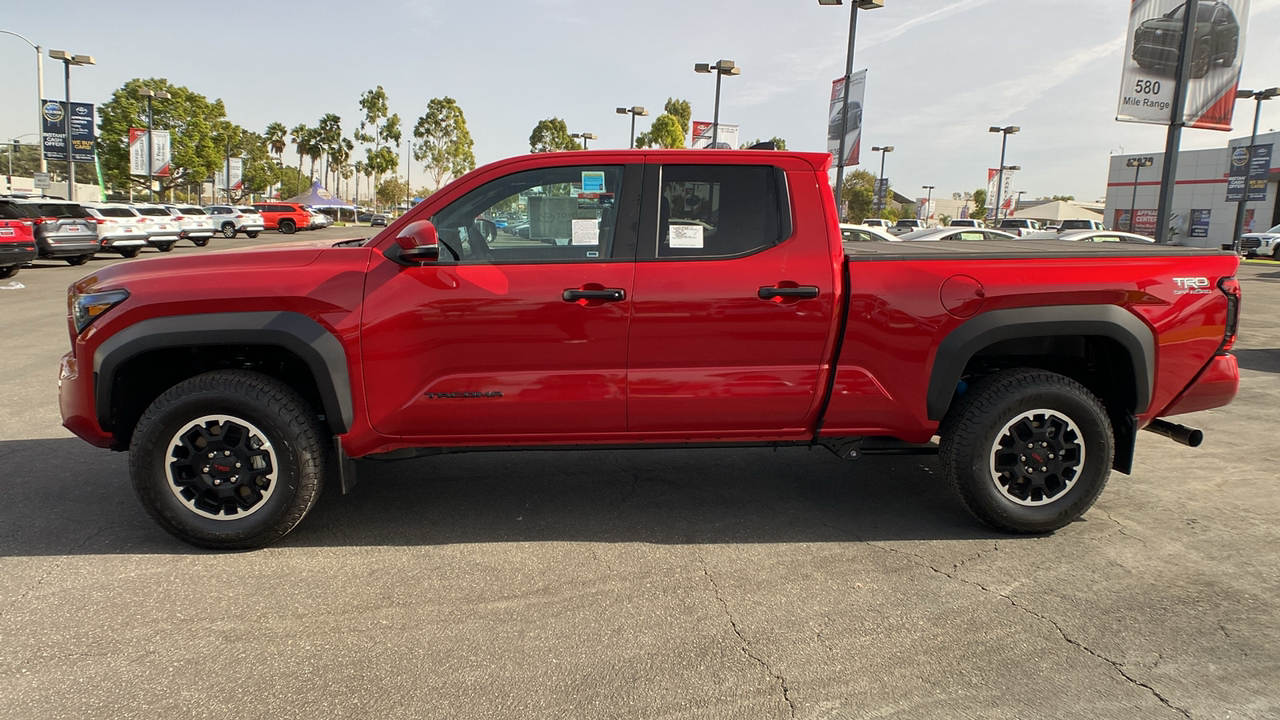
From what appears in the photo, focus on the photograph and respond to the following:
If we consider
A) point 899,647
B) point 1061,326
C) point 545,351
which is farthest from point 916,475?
point 545,351

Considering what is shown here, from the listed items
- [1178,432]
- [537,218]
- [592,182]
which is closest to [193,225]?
[537,218]

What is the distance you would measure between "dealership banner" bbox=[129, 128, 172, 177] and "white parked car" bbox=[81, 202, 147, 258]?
14913 millimetres

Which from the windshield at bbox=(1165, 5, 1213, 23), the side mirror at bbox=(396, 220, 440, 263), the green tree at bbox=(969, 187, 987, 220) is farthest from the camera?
the green tree at bbox=(969, 187, 987, 220)

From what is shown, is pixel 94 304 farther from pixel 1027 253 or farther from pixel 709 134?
pixel 709 134

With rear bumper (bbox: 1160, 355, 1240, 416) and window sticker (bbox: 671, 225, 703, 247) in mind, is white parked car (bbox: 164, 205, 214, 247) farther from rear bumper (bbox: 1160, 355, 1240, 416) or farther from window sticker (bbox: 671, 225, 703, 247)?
rear bumper (bbox: 1160, 355, 1240, 416)

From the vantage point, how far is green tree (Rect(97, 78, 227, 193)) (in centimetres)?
5953

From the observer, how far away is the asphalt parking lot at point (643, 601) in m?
A: 2.79

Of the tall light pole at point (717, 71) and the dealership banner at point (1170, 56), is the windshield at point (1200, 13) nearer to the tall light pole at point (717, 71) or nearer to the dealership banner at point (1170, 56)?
the dealership banner at point (1170, 56)

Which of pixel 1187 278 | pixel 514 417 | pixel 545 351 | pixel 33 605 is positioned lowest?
pixel 33 605

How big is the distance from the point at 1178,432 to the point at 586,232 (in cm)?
316

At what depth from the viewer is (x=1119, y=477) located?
5.21 m

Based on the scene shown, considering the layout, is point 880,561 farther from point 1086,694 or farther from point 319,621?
point 319,621

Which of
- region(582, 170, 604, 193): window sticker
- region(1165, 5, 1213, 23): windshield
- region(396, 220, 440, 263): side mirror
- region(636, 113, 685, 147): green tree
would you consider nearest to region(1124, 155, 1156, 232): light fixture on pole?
region(636, 113, 685, 147): green tree

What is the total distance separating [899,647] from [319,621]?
222 centimetres
